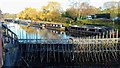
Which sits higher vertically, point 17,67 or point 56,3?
point 56,3

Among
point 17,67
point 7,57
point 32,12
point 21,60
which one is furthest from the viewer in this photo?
point 32,12

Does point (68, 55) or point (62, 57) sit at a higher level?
point (68, 55)

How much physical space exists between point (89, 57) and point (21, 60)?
7.98 m

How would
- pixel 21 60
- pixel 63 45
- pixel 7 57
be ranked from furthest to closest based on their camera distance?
pixel 63 45, pixel 21 60, pixel 7 57

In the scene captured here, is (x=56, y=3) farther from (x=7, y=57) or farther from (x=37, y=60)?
(x=7, y=57)

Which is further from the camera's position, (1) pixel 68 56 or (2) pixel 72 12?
(2) pixel 72 12

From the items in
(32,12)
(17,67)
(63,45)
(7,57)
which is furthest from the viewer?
(32,12)

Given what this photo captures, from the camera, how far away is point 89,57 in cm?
3988

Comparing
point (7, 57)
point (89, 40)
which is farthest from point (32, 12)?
point (7, 57)

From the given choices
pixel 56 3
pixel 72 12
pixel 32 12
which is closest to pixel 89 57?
pixel 72 12

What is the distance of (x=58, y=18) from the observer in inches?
3883

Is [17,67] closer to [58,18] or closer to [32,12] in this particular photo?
[58,18]

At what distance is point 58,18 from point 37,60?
60070 millimetres

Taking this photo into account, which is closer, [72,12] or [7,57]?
[7,57]
